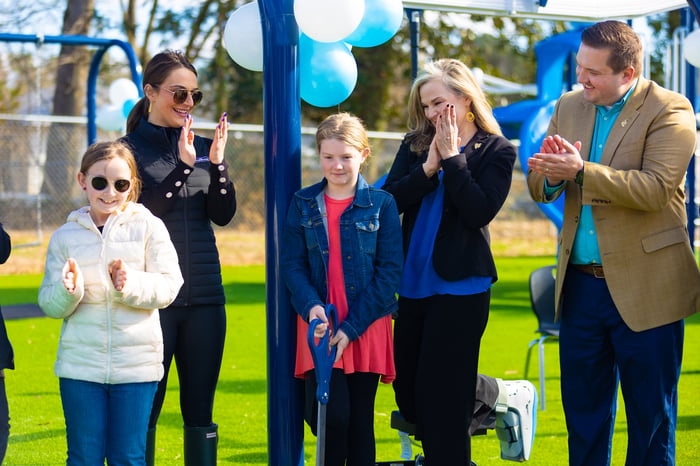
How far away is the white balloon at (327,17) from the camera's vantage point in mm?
3252

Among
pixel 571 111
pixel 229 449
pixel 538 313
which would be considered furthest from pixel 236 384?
pixel 571 111

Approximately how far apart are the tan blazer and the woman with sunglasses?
4.89ft

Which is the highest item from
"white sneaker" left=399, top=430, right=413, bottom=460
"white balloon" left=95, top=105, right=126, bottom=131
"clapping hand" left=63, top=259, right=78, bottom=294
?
"white balloon" left=95, top=105, right=126, bottom=131

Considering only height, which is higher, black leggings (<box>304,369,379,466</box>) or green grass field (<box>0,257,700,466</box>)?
black leggings (<box>304,369,379,466</box>)

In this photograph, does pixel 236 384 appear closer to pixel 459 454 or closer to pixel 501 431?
pixel 501 431

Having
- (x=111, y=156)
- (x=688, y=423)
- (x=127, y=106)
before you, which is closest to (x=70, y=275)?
(x=111, y=156)

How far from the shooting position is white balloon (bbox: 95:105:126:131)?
29.5 feet

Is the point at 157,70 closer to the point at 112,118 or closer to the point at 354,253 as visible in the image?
the point at 354,253

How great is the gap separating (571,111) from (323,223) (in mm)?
1151

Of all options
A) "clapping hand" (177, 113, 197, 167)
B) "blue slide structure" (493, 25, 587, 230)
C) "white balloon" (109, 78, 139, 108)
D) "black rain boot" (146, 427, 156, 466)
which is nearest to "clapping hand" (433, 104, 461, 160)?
"clapping hand" (177, 113, 197, 167)

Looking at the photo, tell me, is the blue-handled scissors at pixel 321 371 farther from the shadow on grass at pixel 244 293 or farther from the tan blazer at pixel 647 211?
the shadow on grass at pixel 244 293

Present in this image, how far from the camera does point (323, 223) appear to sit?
3.37 meters

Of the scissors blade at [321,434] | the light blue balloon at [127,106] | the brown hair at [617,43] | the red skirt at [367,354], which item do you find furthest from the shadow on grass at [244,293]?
the brown hair at [617,43]

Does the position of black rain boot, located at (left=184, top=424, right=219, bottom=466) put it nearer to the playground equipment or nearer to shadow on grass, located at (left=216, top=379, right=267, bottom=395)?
the playground equipment
